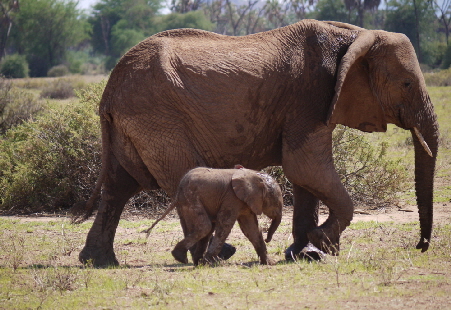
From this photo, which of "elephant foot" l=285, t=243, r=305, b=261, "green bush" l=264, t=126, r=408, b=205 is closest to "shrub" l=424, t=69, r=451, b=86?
"green bush" l=264, t=126, r=408, b=205

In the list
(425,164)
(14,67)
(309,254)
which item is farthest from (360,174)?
(14,67)

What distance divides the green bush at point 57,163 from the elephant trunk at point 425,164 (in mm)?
5338

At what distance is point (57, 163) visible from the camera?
35.8 feet

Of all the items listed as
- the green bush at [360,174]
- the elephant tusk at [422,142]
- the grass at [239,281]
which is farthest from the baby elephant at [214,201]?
the green bush at [360,174]

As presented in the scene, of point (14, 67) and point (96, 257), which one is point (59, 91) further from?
point (96, 257)

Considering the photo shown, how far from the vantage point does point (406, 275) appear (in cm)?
561

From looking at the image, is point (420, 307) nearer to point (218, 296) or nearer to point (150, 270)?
point (218, 296)

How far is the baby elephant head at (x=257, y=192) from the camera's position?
6105 millimetres

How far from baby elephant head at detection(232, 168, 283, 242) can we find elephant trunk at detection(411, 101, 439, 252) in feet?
5.66

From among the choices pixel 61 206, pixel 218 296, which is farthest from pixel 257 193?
pixel 61 206

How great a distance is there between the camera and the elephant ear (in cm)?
716

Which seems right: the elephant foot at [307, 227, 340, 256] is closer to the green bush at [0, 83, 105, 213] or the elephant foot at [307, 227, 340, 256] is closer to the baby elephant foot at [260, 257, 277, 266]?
the baby elephant foot at [260, 257, 277, 266]

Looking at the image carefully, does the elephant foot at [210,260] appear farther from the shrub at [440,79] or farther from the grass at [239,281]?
the shrub at [440,79]

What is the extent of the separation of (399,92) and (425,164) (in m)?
0.85
